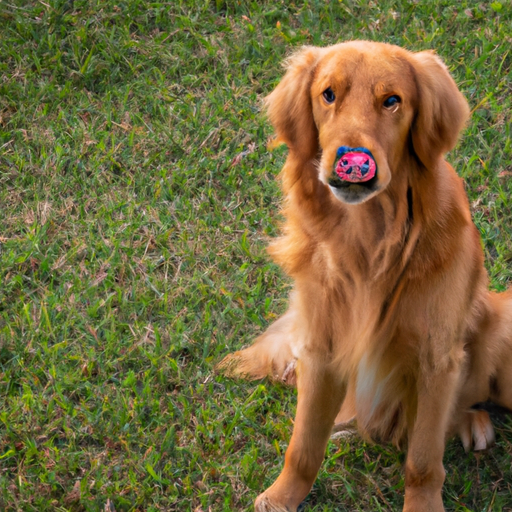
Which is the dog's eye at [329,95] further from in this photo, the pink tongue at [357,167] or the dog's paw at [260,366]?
the dog's paw at [260,366]

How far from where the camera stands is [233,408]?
374 centimetres

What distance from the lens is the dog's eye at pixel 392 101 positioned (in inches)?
101

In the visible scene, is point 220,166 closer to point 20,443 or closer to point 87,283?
point 87,283

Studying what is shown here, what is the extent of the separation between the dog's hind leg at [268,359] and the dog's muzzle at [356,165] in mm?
1375

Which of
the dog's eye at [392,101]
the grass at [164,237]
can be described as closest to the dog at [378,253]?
the dog's eye at [392,101]

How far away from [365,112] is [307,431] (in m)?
1.43

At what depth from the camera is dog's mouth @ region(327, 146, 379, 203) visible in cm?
243

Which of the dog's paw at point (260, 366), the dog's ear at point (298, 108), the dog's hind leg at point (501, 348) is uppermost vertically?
the dog's ear at point (298, 108)

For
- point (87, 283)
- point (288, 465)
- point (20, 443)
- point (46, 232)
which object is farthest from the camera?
point (46, 232)

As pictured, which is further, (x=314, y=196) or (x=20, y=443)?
(x=20, y=443)

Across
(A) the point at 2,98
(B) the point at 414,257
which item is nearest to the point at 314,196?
(B) the point at 414,257

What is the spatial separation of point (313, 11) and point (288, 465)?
155 inches

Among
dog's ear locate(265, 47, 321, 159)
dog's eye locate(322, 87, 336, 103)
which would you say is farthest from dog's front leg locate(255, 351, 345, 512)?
dog's eye locate(322, 87, 336, 103)

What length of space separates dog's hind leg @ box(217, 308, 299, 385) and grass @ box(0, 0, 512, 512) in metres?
0.08
